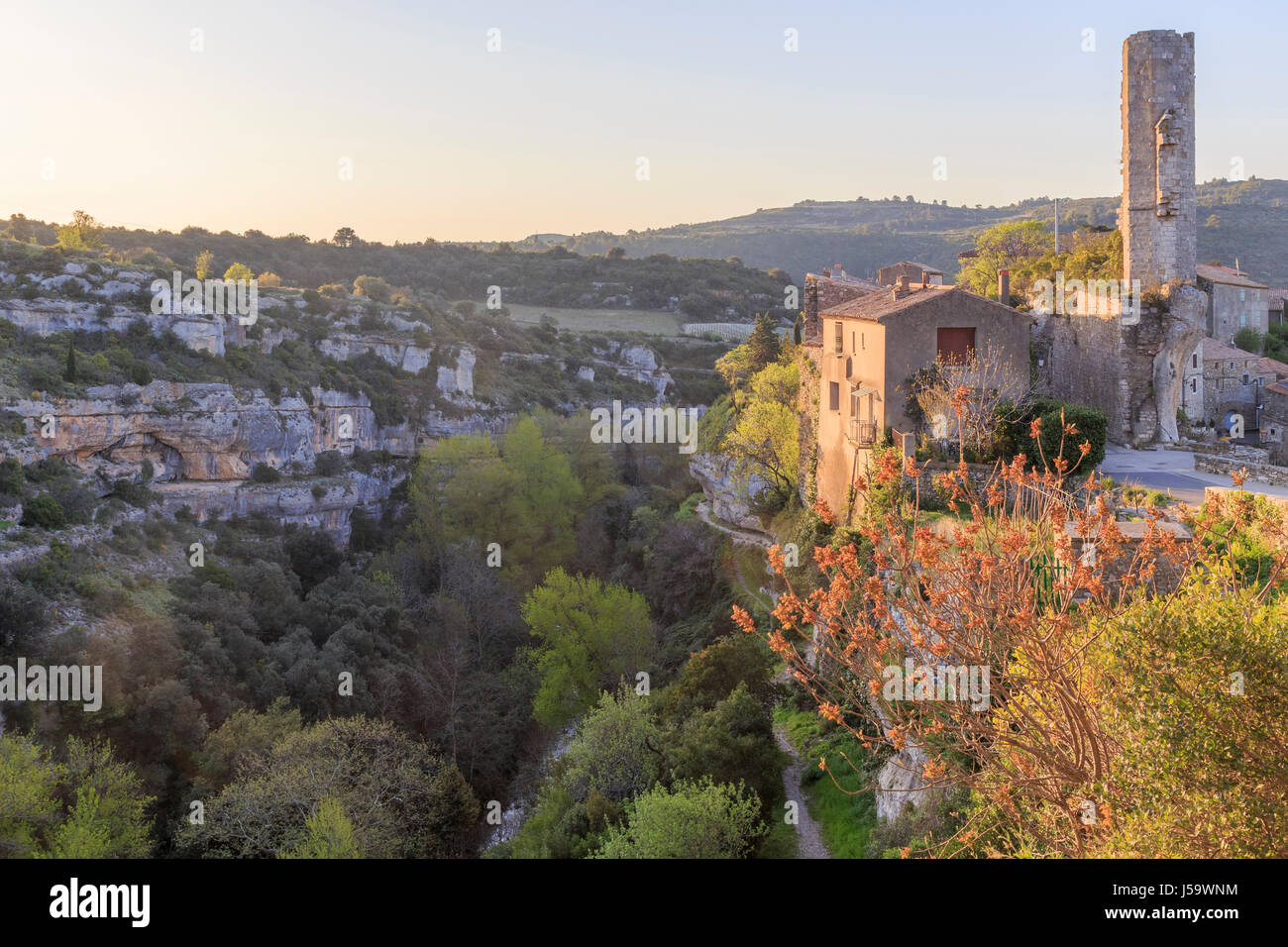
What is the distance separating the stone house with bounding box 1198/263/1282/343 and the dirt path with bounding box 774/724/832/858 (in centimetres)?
3222

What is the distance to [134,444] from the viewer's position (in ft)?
120

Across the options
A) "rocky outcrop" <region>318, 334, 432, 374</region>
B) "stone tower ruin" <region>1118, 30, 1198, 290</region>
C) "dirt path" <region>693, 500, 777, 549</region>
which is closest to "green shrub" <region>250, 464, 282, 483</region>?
"rocky outcrop" <region>318, 334, 432, 374</region>

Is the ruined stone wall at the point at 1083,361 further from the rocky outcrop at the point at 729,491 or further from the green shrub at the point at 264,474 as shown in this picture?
the green shrub at the point at 264,474

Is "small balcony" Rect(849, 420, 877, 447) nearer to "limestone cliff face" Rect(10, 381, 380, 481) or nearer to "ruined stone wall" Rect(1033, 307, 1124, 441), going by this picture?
"ruined stone wall" Rect(1033, 307, 1124, 441)

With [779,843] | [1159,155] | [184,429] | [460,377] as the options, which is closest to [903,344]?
[1159,155]

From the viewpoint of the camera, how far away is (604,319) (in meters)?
84.4

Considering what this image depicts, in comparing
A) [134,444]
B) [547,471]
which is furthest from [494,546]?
[134,444]

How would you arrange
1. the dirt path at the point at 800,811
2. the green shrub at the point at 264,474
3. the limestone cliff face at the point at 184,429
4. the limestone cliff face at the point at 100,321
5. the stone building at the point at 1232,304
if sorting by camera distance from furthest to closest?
the stone building at the point at 1232,304 < the green shrub at the point at 264,474 < the limestone cliff face at the point at 100,321 < the limestone cliff face at the point at 184,429 < the dirt path at the point at 800,811

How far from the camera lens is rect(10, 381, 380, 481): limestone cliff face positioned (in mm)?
33625

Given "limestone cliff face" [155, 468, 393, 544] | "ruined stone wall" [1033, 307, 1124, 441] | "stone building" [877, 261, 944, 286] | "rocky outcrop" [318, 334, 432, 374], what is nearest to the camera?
"ruined stone wall" [1033, 307, 1124, 441]

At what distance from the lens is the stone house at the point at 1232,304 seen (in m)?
41.5

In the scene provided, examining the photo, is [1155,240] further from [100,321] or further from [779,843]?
[100,321]

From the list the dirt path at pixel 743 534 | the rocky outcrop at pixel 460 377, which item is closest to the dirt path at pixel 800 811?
the dirt path at pixel 743 534

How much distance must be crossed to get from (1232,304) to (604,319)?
52595mm
